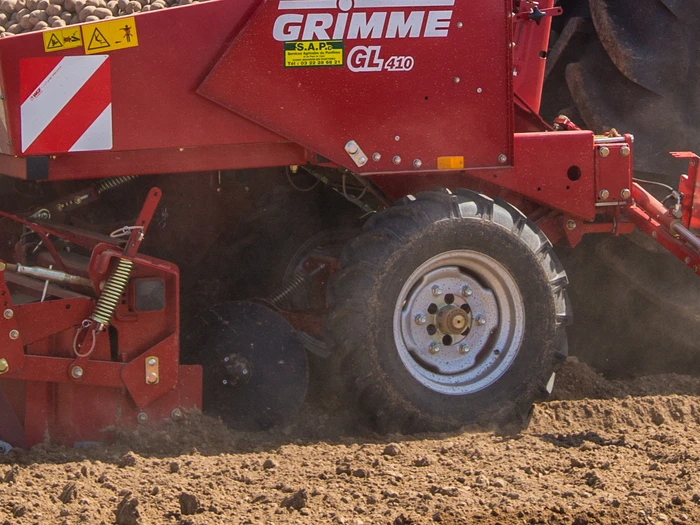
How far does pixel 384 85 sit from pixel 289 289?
101 centimetres

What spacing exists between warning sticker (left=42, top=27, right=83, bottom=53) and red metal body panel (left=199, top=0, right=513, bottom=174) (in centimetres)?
45

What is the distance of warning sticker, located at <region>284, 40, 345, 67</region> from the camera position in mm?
4125

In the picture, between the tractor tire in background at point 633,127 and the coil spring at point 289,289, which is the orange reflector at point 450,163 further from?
the tractor tire in background at point 633,127

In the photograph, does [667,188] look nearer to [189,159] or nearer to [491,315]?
[491,315]

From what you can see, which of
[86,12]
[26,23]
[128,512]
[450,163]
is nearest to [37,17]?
[26,23]

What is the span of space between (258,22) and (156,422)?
1.46m

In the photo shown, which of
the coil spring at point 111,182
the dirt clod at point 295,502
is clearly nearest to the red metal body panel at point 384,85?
the coil spring at point 111,182

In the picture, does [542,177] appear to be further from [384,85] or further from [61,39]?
[61,39]

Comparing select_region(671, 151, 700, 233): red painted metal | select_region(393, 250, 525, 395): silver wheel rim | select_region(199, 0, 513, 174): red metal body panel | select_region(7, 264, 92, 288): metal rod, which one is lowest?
select_region(393, 250, 525, 395): silver wheel rim

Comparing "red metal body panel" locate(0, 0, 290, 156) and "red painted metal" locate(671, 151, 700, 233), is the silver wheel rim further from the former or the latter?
"red metal body panel" locate(0, 0, 290, 156)

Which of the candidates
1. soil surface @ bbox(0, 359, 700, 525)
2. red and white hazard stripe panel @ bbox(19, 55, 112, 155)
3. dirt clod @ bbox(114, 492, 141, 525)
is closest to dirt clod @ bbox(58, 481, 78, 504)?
soil surface @ bbox(0, 359, 700, 525)

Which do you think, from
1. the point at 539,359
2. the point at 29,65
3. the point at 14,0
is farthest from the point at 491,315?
the point at 14,0

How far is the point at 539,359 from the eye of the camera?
15.0ft

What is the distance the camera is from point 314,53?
13.6 feet
